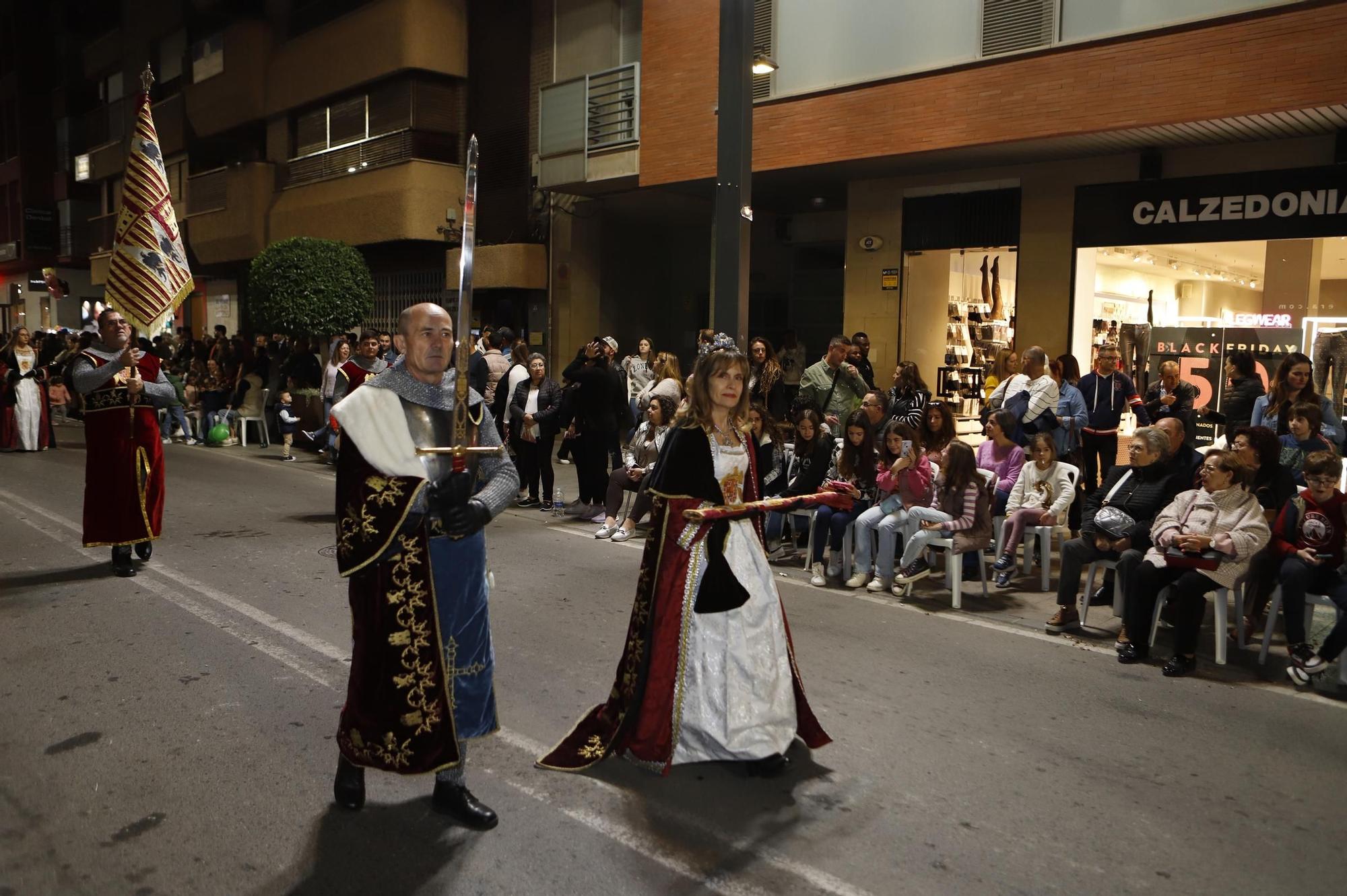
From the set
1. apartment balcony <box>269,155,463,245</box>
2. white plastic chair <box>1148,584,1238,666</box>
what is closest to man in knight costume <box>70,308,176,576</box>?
white plastic chair <box>1148,584,1238,666</box>

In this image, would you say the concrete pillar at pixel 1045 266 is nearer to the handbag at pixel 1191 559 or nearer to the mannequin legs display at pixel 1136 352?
the mannequin legs display at pixel 1136 352

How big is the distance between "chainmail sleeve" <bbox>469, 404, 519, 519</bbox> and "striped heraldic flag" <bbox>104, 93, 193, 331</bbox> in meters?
5.37

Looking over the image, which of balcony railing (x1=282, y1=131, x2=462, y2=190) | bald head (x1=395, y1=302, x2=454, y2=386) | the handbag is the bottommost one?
the handbag

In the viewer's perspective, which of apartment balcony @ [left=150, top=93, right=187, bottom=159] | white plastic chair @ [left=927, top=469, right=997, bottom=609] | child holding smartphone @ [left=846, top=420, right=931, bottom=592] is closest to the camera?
white plastic chair @ [left=927, top=469, right=997, bottom=609]

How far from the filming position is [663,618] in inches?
174

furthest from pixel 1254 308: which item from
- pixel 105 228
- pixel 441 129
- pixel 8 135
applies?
pixel 8 135

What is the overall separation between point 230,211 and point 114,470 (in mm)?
21557

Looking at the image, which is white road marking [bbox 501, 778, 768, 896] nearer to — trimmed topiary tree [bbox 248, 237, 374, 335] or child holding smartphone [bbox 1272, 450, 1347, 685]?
child holding smartphone [bbox 1272, 450, 1347, 685]

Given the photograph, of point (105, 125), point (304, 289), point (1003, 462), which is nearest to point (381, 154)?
point (304, 289)

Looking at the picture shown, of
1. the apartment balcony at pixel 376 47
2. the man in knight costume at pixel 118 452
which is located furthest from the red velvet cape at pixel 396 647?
the apartment balcony at pixel 376 47

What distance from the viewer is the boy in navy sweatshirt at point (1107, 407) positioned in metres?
10.2

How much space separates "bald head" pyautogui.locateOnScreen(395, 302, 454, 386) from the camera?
3.82 metres

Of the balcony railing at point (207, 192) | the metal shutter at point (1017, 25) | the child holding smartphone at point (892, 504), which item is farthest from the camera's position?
the balcony railing at point (207, 192)

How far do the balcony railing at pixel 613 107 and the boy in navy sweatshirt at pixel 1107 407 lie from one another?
937 centimetres
